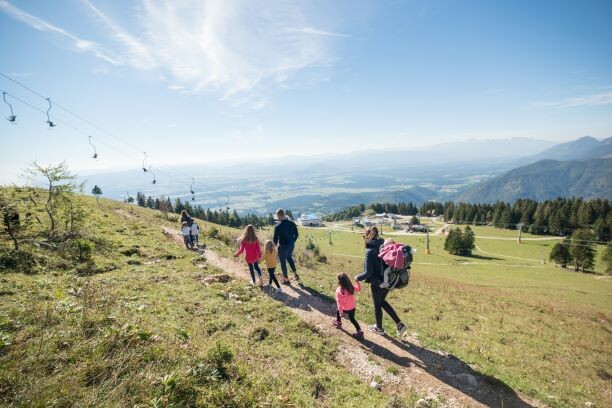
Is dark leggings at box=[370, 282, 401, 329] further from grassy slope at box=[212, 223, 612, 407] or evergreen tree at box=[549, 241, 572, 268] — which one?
evergreen tree at box=[549, 241, 572, 268]

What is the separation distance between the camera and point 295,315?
1016 cm

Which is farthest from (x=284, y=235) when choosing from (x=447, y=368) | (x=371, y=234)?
(x=447, y=368)

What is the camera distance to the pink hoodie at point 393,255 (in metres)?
8.59

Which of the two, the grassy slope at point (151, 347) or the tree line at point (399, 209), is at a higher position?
the grassy slope at point (151, 347)

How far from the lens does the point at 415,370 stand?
8125 millimetres

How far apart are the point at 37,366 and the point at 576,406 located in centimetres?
1333

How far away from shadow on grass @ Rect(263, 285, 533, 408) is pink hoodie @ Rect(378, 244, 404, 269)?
9.32 ft

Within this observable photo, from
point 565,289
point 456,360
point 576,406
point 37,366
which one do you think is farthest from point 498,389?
point 565,289

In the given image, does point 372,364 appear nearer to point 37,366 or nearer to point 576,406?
point 576,406

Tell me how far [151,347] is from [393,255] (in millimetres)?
6665

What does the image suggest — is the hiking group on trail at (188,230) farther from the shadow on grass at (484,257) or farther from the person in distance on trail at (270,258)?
the shadow on grass at (484,257)

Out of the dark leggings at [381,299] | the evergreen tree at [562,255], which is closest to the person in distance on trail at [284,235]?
the dark leggings at [381,299]

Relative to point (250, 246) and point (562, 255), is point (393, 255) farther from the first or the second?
point (562, 255)

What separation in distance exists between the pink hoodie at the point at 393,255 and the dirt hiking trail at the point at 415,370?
2.83 m
